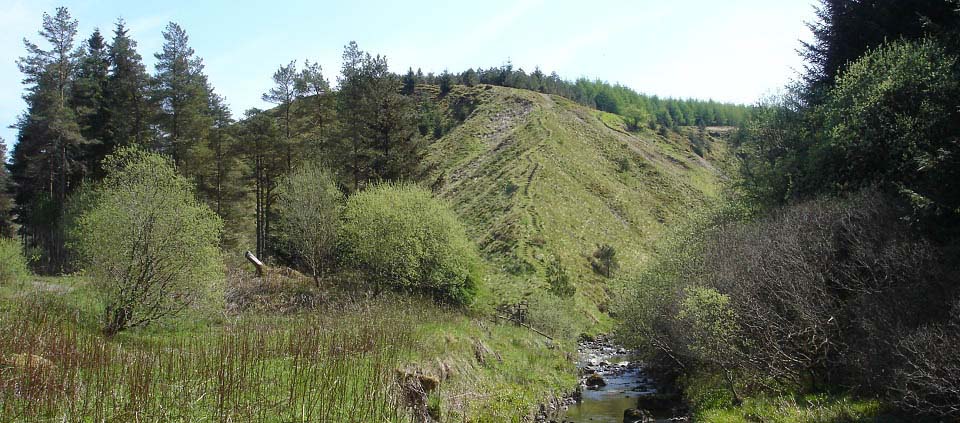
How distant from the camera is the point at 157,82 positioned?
135ft

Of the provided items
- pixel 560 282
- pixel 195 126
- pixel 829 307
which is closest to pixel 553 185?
pixel 560 282

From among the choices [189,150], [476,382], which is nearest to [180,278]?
[476,382]

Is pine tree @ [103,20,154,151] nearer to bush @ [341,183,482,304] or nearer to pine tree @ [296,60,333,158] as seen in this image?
pine tree @ [296,60,333,158]

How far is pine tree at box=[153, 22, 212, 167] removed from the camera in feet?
135

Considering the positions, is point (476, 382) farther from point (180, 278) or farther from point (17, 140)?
point (17, 140)

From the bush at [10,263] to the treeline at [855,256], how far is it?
112 feet

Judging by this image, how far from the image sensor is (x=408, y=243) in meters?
31.7

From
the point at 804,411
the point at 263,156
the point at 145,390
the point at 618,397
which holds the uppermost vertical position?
the point at 263,156

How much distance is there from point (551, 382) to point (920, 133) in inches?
679

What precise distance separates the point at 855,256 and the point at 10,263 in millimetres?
42184

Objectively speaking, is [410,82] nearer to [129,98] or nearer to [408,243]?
[129,98]

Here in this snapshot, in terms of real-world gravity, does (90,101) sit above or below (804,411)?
above

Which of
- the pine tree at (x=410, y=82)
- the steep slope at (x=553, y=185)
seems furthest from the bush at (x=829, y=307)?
the pine tree at (x=410, y=82)

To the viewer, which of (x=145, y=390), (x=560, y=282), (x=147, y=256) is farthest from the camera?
(x=560, y=282)
